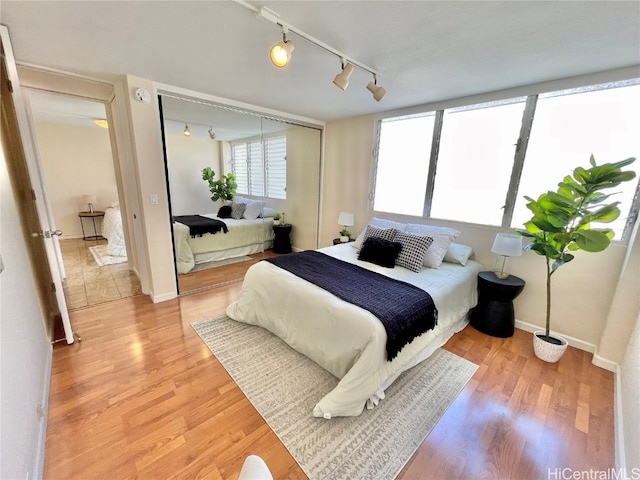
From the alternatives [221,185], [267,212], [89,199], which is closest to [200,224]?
[221,185]

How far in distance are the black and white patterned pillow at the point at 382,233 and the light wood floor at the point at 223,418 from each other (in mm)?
1273

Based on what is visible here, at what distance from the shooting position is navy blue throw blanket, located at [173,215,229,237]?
3.21m

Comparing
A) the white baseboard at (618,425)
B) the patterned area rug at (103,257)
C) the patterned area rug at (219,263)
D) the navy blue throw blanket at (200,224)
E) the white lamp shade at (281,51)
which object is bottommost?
the white baseboard at (618,425)

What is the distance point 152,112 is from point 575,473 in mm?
4147

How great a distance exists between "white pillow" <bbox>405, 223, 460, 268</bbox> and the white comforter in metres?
0.11

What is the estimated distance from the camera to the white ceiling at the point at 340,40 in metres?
1.41

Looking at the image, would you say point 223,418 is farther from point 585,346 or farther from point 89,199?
point 89,199

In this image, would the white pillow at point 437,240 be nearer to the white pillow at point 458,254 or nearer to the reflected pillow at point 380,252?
the white pillow at point 458,254

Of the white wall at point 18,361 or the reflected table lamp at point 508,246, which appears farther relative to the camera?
the reflected table lamp at point 508,246

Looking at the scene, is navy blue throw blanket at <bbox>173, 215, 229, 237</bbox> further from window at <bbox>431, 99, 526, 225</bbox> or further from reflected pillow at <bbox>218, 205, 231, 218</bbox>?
window at <bbox>431, 99, 526, 225</bbox>

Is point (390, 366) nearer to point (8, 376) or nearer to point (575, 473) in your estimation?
point (575, 473)

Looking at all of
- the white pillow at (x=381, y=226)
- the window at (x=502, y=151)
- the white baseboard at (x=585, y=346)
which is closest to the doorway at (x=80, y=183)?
the white pillow at (x=381, y=226)

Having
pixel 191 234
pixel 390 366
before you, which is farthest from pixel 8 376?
pixel 191 234

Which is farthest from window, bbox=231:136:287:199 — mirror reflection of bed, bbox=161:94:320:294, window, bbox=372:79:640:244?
window, bbox=372:79:640:244
